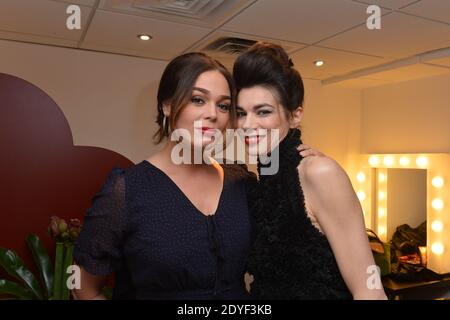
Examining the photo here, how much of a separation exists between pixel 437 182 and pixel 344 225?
6.16 feet

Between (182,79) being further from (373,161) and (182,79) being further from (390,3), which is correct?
(373,161)

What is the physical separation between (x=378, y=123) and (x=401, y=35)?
1.28 meters

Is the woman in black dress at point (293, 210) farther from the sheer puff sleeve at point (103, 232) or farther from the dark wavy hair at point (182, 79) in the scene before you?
the sheer puff sleeve at point (103, 232)

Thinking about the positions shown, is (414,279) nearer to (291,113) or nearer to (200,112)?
(291,113)

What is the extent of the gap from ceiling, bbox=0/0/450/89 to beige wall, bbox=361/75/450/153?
0.26m

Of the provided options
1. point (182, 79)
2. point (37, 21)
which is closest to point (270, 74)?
point (182, 79)

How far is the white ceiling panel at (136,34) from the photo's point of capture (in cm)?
170

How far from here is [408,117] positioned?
108 inches

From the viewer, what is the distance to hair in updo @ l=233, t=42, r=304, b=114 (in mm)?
1082

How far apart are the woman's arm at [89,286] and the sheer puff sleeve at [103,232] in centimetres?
5

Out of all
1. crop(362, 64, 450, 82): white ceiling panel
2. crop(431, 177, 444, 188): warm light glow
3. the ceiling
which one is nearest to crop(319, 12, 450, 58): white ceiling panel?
the ceiling

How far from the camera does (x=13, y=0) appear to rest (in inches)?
59.1

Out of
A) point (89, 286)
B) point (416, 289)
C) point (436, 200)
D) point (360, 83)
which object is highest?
point (360, 83)

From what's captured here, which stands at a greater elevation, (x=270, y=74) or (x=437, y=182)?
(x=270, y=74)
